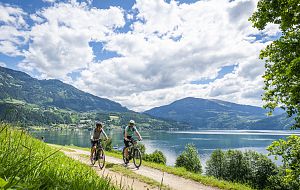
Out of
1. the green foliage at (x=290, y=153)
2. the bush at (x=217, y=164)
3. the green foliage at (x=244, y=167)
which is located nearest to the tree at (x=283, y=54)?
the green foliage at (x=290, y=153)

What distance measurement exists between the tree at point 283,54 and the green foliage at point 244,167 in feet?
191

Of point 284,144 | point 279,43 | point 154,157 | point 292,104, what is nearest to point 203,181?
point 284,144

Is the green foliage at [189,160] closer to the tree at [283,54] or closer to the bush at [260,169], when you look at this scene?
the bush at [260,169]

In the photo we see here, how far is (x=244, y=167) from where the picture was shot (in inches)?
2948

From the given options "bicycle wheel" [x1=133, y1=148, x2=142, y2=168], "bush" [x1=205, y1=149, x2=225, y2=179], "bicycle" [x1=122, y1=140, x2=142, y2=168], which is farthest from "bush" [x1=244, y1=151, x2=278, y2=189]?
"bicycle" [x1=122, y1=140, x2=142, y2=168]

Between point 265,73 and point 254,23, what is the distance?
2872 millimetres

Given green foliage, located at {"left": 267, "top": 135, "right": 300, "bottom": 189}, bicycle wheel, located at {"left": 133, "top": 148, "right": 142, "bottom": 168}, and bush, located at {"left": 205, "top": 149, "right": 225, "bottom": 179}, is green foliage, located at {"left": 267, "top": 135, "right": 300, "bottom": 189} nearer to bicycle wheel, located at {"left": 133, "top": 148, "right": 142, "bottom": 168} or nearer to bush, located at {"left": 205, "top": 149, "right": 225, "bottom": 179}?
bicycle wheel, located at {"left": 133, "top": 148, "right": 142, "bottom": 168}

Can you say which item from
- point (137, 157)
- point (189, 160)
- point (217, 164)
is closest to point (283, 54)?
point (137, 157)

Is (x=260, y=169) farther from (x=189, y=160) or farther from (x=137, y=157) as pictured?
(x=137, y=157)

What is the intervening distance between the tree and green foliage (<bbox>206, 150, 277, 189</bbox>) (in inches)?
2298

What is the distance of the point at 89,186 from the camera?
3459 mm

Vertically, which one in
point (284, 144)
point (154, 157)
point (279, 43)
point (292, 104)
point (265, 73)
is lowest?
point (154, 157)

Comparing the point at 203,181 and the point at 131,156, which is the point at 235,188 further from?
the point at 131,156

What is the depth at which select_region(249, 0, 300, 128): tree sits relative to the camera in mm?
13305
